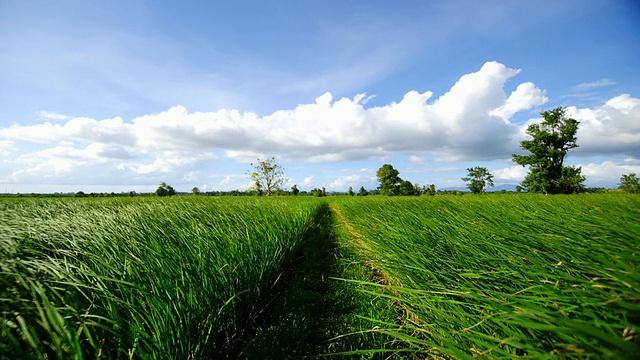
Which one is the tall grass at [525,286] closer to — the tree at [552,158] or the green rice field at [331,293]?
the green rice field at [331,293]

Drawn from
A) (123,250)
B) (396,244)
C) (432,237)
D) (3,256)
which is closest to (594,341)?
(432,237)

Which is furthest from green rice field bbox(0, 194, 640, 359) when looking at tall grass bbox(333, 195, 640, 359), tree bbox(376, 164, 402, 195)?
tree bbox(376, 164, 402, 195)

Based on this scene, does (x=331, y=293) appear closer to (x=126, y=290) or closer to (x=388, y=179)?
(x=126, y=290)

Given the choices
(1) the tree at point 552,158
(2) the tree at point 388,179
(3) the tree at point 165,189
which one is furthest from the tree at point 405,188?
(3) the tree at point 165,189

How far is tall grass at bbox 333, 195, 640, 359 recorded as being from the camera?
2.25 ft

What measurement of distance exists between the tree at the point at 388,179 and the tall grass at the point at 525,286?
183 feet

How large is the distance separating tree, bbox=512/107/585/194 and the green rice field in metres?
37.3

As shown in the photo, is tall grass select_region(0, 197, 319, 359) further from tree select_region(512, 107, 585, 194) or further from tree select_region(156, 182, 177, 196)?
tree select_region(156, 182, 177, 196)

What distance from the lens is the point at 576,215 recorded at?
1693 mm

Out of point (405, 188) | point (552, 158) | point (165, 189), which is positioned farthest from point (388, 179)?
point (165, 189)

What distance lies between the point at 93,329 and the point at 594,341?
1898 mm

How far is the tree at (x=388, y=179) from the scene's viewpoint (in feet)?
184

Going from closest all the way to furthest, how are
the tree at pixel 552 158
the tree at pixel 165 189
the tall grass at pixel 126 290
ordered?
the tall grass at pixel 126 290, the tree at pixel 552 158, the tree at pixel 165 189

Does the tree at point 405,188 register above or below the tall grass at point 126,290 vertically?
above
